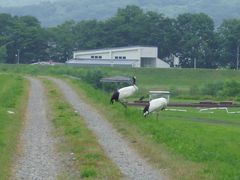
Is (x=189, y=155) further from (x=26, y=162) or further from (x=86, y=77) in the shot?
(x=86, y=77)

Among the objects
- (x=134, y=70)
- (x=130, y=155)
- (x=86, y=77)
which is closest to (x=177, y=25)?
(x=134, y=70)

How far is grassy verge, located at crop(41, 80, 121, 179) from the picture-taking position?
12.6 m

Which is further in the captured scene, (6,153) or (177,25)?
(177,25)

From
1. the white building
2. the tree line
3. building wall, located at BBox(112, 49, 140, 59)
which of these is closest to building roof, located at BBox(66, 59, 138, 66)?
the white building

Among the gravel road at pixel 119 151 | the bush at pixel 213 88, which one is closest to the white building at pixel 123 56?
the bush at pixel 213 88

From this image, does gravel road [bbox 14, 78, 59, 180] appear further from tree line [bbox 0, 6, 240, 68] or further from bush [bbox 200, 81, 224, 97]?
tree line [bbox 0, 6, 240, 68]

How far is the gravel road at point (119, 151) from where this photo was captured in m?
13.0

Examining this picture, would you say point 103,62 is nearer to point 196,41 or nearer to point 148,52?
point 148,52

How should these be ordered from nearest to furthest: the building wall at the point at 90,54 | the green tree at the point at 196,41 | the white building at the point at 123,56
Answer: the white building at the point at 123,56, the building wall at the point at 90,54, the green tree at the point at 196,41

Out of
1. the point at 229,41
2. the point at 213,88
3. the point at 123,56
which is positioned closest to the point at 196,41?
the point at 229,41

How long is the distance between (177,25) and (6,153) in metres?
115

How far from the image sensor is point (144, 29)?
130 meters

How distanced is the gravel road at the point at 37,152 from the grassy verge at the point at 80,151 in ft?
0.81

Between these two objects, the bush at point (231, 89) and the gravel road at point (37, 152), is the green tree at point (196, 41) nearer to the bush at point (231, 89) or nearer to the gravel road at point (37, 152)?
the bush at point (231, 89)
